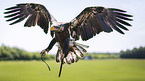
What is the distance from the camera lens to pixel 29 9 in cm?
377

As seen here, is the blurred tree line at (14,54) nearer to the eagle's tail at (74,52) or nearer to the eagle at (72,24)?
the eagle at (72,24)

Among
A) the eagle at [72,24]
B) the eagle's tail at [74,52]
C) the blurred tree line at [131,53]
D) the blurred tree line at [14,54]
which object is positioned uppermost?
the eagle at [72,24]

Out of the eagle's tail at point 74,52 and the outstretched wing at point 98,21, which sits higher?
the outstretched wing at point 98,21

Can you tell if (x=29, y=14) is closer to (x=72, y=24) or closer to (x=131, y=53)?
(x=72, y=24)

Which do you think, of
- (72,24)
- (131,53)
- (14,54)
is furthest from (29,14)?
(14,54)

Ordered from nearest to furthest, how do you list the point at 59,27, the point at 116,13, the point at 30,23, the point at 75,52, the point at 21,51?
the point at 59,27 < the point at 75,52 < the point at 116,13 < the point at 30,23 < the point at 21,51

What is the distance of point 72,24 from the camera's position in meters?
2.67

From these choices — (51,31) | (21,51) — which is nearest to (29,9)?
(51,31)

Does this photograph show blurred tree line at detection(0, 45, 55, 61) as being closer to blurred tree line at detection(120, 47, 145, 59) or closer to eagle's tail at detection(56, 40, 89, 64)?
blurred tree line at detection(120, 47, 145, 59)

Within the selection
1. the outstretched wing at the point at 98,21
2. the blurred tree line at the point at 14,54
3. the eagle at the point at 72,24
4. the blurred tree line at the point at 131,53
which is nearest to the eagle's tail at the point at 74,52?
the eagle at the point at 72,24

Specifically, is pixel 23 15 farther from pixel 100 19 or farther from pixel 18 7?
pixel 100 19

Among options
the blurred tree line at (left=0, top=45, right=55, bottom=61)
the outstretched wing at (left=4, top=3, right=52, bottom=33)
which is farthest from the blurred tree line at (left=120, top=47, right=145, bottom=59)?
the blurred tree line at (left=0, top=45, right=55, bottom=61)

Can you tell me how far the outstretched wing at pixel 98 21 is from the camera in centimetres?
312

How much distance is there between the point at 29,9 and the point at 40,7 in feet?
1.30
